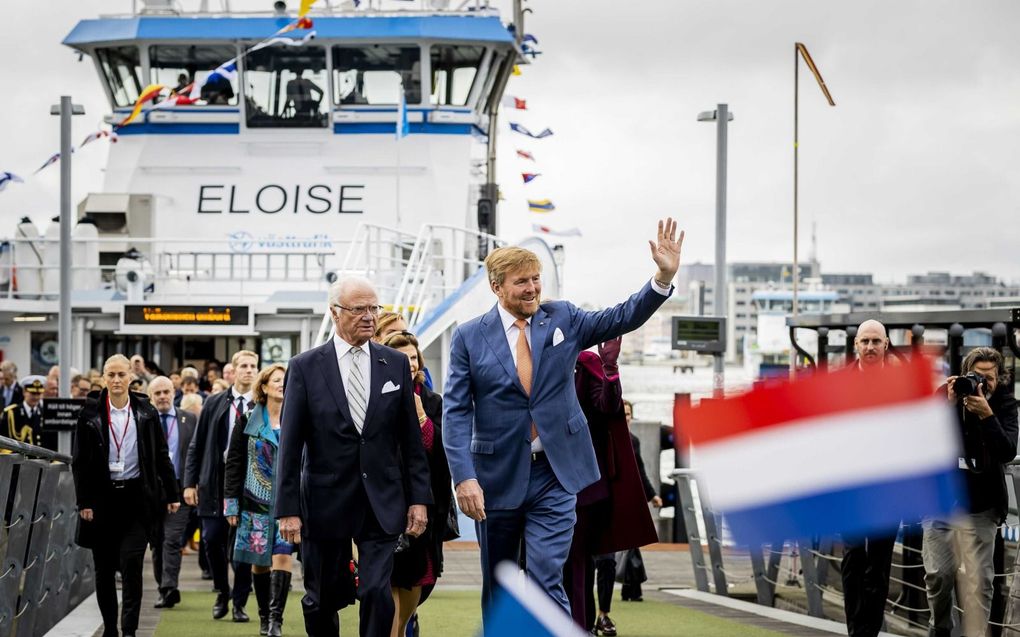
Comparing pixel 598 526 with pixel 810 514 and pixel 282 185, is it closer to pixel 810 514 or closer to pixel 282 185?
pixel 810 514

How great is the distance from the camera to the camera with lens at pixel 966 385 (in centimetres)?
862

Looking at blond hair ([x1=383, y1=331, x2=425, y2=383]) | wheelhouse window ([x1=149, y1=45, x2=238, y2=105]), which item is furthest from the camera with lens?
wheelhouse window ([x1=149, y1=45, x2=238, y2=105])

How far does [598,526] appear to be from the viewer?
8484 millimetres

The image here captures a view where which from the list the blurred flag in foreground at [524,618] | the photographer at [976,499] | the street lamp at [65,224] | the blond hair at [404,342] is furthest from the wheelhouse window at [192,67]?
the blurred flag in foreground at [524,618]

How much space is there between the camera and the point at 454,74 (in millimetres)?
29172

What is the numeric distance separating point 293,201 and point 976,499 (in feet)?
68.4

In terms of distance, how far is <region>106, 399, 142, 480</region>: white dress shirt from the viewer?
32.5ft

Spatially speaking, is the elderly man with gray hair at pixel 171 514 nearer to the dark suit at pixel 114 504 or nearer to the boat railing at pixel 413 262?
the dark suit at pixel 114 504

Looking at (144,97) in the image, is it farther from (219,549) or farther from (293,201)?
(219,549)

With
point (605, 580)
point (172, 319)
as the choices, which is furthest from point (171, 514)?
point (172, 319)

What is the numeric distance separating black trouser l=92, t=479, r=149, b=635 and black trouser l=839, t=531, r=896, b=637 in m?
4.02

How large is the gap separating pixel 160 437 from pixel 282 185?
1897cm

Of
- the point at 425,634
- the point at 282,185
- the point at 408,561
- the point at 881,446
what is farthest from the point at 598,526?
the point at 282,185

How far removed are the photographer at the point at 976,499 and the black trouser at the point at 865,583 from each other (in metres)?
0.53
